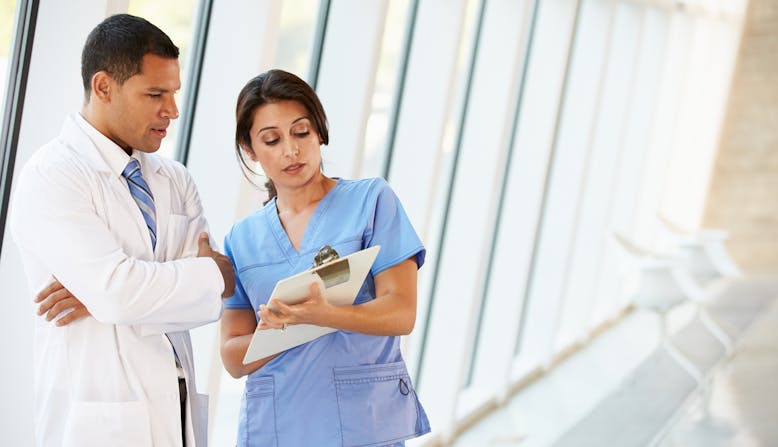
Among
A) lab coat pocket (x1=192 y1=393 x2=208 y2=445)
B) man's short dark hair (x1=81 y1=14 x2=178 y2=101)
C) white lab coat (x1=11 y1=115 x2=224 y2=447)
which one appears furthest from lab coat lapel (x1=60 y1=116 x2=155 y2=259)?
lab coat pocket (x1=192 y1=393 x2=208 y2=445)

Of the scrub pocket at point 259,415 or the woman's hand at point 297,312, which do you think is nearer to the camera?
the woman's hand at point 297,312

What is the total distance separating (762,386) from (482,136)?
268cm

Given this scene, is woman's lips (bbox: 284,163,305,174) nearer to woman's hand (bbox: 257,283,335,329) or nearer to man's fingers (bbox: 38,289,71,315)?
woman's hand (bbox: 257,283,335,329)

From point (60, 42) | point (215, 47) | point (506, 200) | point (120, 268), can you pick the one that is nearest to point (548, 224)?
point (506, 200)

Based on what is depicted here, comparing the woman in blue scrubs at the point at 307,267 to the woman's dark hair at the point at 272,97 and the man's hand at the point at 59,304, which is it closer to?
the woman's dark hair at the point at 272,97

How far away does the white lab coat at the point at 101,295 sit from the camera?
181 cm

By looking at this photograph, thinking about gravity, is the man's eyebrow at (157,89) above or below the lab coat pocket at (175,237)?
above

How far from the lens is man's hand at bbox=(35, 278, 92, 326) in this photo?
186 cm

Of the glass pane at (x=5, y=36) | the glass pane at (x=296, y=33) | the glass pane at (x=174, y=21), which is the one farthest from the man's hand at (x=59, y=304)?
the glass pane at (x=296, y=33)

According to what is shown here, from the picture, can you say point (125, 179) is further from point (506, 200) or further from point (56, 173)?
point (506, 200)

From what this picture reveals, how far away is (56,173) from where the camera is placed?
6.09 feet

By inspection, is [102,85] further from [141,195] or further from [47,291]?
[47,291]

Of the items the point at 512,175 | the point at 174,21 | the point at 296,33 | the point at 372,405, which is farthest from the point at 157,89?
the point at 512,175

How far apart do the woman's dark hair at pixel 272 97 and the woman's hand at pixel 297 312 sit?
1.50 ft
